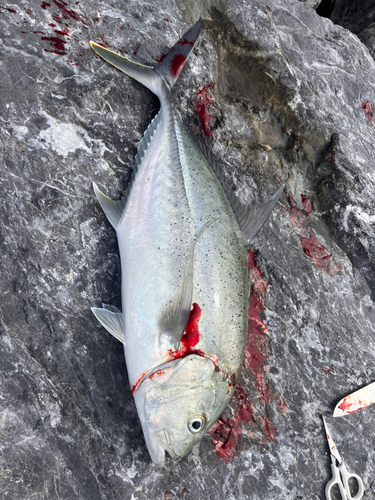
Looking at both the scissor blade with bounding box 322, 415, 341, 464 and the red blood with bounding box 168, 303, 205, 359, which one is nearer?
the red blood with bounding box 168, 303, 205, 359

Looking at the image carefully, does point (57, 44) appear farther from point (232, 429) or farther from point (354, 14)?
point (354, 14)

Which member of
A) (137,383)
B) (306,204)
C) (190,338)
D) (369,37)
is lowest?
(137,383)

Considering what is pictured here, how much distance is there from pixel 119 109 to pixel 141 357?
5.60ft

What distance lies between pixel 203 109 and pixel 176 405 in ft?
7.17

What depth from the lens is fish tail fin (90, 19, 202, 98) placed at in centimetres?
281

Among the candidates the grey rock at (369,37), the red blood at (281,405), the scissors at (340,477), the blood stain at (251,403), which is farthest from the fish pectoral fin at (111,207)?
the grey rock at (369,37)

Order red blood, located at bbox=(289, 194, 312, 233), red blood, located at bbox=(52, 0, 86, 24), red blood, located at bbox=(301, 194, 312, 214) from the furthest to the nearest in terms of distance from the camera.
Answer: red blood, located at bbox=(301, 194, 312, 214) < red blood, located at bbox=(289, 194, 312, 233) < red blood, located at bbox=(52, 0, 86, 24)

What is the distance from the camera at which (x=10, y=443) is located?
6.81ft

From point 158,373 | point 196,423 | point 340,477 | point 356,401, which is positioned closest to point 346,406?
point 356,401

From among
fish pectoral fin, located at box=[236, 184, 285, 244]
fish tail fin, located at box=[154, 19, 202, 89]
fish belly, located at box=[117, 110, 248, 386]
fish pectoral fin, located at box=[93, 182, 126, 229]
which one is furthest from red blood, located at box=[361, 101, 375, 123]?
fish pectoral fin, located at box=[93, 182, 126, 229]

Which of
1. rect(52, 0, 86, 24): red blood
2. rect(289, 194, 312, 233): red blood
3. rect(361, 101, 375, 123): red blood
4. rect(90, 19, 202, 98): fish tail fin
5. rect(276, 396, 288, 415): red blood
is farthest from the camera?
rect(361, 101, 375, 123): red blood

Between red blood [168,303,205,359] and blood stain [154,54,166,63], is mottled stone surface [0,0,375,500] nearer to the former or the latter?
blood stain [154,54,166,63]

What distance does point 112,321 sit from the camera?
2.28 meters

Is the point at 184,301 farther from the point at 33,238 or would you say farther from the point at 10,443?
the point at 10,443
